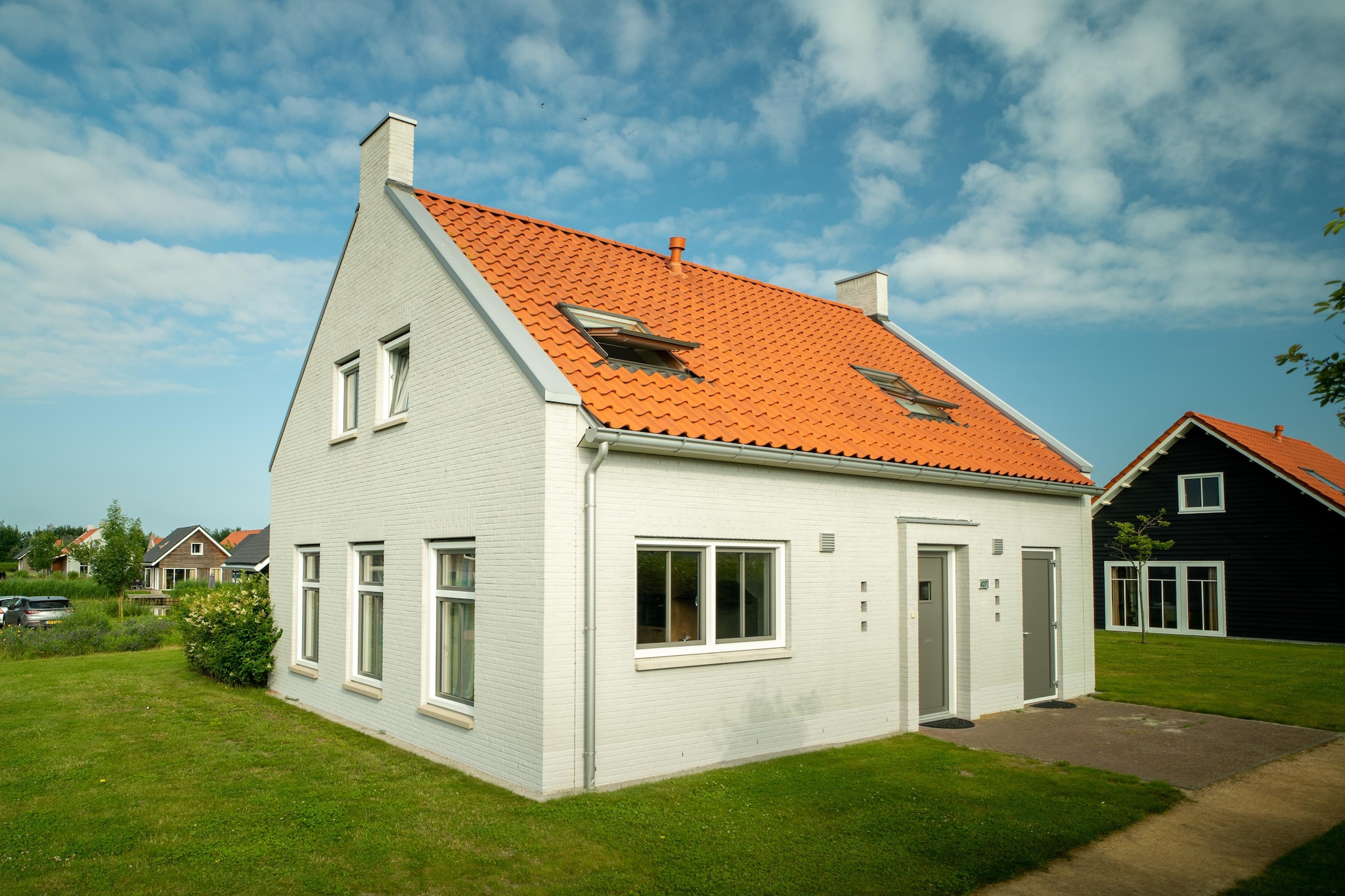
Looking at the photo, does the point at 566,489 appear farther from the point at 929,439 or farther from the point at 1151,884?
the point at 929,439

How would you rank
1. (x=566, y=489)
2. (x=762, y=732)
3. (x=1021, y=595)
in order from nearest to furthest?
(x=566, y=489)
(x=762, y=732)
(x=1021, y=595)

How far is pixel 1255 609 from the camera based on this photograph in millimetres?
24781

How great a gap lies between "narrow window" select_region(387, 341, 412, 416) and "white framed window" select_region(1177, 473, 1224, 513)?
2513cm

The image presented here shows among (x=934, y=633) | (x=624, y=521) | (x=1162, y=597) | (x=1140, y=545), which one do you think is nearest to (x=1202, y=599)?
(x=1162, y=597)

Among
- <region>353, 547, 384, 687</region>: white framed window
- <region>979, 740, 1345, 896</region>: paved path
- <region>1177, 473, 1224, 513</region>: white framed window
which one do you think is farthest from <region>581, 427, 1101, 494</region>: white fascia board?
<region>1177, 473, 1224, 513</region>: white framed window

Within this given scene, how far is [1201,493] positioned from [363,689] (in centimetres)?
2586

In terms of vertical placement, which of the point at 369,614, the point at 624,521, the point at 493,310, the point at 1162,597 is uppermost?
the point at 493,310

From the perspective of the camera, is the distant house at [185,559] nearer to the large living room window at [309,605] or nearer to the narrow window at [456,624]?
the large living room window at [309,605]

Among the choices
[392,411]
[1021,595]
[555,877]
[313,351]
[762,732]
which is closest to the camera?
[555,877]

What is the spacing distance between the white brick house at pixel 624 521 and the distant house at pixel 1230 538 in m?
14.4

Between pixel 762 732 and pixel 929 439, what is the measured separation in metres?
5.06

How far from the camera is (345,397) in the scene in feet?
42.2

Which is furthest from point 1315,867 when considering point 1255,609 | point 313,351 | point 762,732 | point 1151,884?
point 1255,609

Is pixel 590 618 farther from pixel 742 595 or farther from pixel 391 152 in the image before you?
pixel 391 152
